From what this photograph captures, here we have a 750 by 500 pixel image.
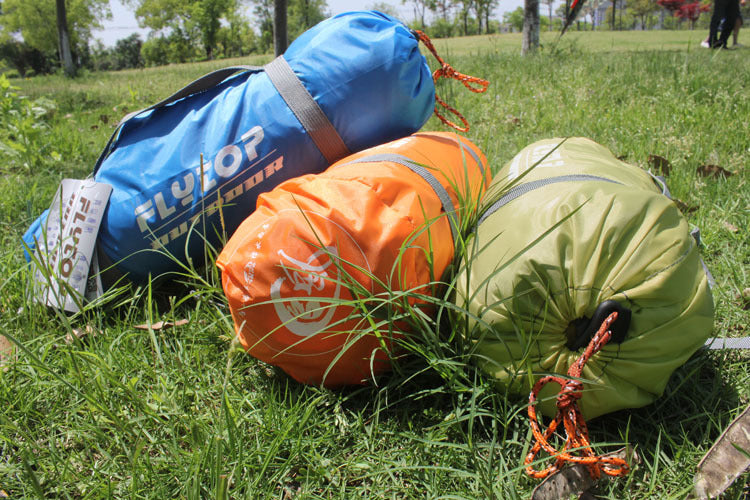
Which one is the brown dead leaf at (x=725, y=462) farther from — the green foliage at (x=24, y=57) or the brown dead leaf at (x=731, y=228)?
the green foliage at (x=24, y=57)

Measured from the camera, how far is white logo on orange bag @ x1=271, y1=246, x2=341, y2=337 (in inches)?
48.2

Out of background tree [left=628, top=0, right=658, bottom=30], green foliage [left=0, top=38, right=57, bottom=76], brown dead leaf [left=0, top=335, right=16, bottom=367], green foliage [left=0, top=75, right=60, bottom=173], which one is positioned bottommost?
brown dead leaf [left=0, top=335, right=16, bottom=367]

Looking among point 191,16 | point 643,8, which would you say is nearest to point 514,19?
point 643,8

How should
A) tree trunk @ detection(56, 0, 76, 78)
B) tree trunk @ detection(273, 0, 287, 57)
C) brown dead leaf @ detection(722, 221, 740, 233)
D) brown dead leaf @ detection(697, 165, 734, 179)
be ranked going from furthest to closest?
1. tree trunk @ detection(56, 0, 76, 78)
2. tree trunk @ detection(273, 0, 287, 57)
3. brown dead leaf @ detection(697, 165, 734, 179)
4. brown dead leaf @ detection(722, 221, 740, 233)

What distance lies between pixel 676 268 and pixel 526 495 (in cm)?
59

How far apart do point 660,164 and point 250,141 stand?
207 cm

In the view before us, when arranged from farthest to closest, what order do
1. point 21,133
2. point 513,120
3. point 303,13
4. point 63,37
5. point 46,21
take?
point 303,13 < point 46,21 < point 63,37 < point 513,120 < point 21,133

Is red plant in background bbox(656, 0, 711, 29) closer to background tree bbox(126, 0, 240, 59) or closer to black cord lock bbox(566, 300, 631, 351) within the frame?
background tree bbox(126, 0, 240, 59)

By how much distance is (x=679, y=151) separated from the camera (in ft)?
8.67

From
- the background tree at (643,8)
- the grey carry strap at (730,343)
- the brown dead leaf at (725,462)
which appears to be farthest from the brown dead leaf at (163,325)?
the background tree at (643,8)

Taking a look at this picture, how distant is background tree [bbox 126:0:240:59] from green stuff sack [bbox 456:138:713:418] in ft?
188

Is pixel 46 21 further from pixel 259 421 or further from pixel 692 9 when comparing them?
pixel 692 9

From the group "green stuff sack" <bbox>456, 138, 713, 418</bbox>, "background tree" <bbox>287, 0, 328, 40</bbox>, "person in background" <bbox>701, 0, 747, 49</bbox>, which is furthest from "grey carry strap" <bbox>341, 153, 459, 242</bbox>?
"background tree" <bbox>287, 0, 328, 40</bbox>

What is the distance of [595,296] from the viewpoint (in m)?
1.09
